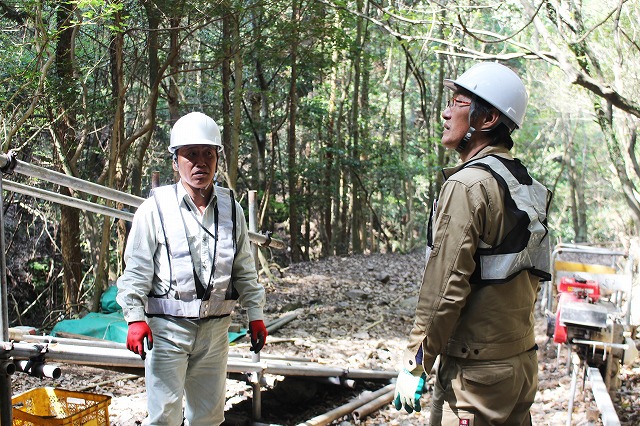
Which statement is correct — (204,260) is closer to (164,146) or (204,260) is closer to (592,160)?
(164,146)

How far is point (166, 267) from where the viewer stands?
337cm

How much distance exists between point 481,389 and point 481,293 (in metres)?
0.41

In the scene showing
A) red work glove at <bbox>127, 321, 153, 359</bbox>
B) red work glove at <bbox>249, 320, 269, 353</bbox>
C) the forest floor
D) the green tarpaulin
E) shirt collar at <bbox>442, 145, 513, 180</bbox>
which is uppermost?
shirt collar at <bbox>442, 145, 513, 180</bbox>

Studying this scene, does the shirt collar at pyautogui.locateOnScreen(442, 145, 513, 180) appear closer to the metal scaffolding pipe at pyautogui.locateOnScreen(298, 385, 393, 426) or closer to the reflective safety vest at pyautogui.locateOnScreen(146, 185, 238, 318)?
the reflective safety vest at pyautogui.locateOnScreen(146, 185, 238, 318)

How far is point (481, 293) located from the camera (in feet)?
8.90

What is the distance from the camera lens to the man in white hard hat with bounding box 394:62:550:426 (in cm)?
263

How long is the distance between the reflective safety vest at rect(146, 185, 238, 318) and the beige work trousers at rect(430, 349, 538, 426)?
133 centimetres

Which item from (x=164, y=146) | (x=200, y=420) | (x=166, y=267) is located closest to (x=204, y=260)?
(x=166, y=267)

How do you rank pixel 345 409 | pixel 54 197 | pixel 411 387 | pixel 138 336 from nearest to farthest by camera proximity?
1. pixel 411 387
2. pixel 138 336
3. pixel 54 197
4. pixel 345 409

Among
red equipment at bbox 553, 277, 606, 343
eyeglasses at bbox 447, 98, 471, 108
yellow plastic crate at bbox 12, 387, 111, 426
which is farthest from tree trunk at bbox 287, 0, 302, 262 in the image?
eyeglasses at bbox 447, 98, 471, 108

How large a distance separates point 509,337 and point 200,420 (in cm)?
187

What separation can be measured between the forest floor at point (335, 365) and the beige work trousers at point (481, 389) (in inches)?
111

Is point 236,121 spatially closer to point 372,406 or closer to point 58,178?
point 372,406

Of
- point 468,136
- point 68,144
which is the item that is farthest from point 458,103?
point 68,144
